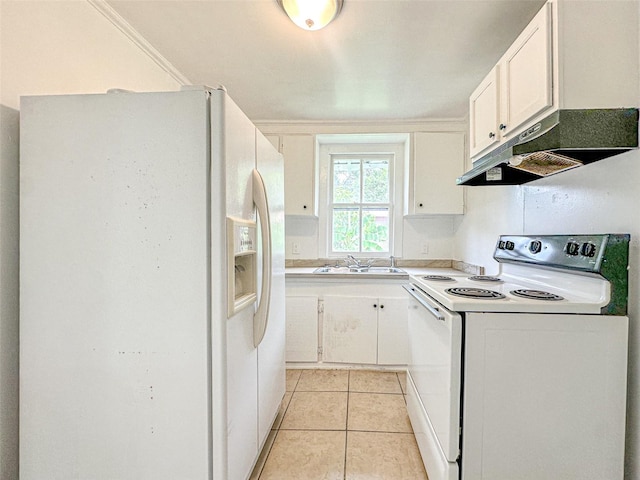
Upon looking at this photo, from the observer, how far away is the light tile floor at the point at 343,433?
1.53m

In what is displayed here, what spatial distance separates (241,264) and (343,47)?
1.38m

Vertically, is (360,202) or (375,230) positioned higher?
(360,202)

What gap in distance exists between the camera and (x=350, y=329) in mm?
2631

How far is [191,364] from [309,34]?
66.9 inches

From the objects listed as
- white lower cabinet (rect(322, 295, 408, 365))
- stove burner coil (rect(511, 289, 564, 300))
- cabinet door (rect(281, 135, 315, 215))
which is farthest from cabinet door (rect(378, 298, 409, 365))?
stove burner coil (rect(511, 289, 564, 300))

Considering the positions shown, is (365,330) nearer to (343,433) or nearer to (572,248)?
(343,433)

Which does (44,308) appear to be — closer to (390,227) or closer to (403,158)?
(390,227)

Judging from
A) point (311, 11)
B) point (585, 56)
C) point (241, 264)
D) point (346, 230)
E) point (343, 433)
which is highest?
point (311, 11)

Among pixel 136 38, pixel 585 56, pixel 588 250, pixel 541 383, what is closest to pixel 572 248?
pixel 588 250

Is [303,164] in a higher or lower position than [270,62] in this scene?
lower

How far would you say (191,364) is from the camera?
1.06m

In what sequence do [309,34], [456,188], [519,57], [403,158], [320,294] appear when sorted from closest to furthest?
[519,57] → [309,34] → [320,294] → [456,188] → [403,158]

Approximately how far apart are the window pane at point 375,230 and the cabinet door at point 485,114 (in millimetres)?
1341

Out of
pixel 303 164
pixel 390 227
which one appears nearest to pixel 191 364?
pixel 303 164
